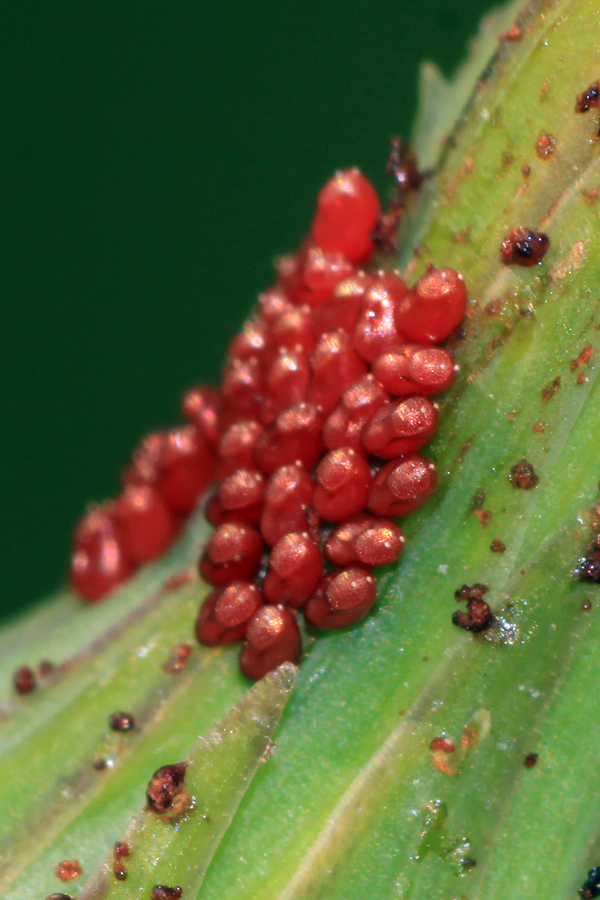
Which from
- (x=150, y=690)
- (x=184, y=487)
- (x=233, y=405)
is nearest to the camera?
(x=150, y=690)

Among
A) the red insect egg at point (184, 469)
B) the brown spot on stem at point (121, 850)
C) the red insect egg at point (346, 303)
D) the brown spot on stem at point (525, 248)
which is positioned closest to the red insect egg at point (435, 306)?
the brown spot on stem at point (525, 248)

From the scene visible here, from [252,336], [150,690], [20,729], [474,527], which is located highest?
[252,336]

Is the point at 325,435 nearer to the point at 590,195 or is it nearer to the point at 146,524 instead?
the point at 590,195

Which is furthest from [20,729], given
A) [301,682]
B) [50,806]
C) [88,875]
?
[301,682]

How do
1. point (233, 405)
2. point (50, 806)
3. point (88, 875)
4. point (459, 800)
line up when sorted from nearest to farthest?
point (459, 800) → point (88, 875) → point (50, 806) → point (233, 405)

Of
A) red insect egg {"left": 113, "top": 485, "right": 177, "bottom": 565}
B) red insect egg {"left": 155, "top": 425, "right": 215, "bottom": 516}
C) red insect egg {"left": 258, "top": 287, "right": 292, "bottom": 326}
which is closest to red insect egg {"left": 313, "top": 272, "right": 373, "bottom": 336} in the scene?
red insect egg {"left": 258, "top": 287, "right": 292, "bottom": 326}

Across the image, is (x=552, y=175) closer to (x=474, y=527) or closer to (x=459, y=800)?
(x=474, y=527)
